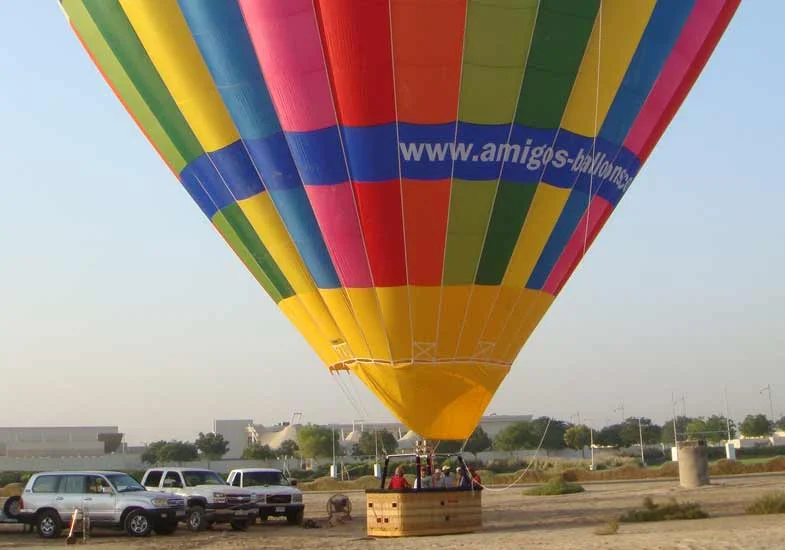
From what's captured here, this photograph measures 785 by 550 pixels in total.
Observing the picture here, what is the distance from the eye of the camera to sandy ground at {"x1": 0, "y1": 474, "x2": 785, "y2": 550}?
14531 mm

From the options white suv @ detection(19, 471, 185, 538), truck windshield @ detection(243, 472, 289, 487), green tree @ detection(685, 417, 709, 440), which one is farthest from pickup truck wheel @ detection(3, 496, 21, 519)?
green tree @ detection(685, 417, 709, 440)

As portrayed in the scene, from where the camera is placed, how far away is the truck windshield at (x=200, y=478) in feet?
73.8

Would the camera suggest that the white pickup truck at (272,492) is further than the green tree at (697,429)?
No

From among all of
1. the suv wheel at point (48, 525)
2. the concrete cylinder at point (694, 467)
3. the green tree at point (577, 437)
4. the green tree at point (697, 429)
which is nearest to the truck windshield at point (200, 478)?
the suv wheel at point (48, 525)

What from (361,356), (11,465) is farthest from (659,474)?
(11,465)

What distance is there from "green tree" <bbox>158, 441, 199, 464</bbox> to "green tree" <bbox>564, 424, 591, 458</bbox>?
31.8 meters

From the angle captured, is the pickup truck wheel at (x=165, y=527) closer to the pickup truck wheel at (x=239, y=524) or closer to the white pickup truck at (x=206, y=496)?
the white pickup truck at (x=206, y=496)

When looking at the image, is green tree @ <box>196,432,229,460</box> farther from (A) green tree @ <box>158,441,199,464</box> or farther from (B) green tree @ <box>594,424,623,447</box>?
(B) green tree @ <box>594,424,623,447</box>

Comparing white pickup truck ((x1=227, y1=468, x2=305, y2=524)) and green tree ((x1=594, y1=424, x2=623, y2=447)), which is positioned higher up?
green tree ((x1=594, y1=424, x2=623, y2=447))

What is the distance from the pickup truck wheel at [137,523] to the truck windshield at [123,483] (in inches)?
26.4

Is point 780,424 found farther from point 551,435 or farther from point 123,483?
point 123,483

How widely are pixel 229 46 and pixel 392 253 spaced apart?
408cm

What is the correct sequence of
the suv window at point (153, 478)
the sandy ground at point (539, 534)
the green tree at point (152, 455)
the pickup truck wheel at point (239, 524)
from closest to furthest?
the sandy ground at point (539, 534), the pickup truck wheel at point (239, 524), the suv window at point (153, 478), the green tree at point (152, 455)

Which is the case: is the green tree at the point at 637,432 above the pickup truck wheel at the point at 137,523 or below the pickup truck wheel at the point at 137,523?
above
